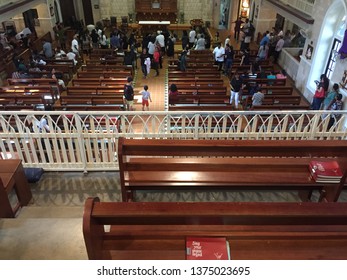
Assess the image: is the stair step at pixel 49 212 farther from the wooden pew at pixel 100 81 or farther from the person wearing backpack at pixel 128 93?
the wooden pew at pixel 100 81

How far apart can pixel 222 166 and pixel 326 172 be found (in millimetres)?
1225

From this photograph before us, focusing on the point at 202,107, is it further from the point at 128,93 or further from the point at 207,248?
the point at 207,248

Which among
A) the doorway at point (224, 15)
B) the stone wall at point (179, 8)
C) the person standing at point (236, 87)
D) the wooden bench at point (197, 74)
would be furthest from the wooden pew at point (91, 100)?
the doorway at point (224, 15)

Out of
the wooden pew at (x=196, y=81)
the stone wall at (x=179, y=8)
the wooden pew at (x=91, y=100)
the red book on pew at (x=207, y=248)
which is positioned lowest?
the wooden pew at (x=91, y=100)

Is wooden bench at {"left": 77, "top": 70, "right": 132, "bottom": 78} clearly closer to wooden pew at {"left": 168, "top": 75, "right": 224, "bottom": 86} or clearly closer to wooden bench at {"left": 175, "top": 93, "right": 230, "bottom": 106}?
wooden pew at {"left": 168, "top": 75, "right": 224, "bottom": 86}

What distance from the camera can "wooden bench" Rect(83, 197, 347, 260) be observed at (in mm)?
2064

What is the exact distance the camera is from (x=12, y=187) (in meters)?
3.77

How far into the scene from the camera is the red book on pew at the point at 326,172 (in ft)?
11.8

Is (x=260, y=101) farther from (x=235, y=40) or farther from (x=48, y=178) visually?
(x=235, y=40)

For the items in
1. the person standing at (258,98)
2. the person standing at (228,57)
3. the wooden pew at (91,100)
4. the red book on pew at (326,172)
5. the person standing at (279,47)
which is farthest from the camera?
the person standing at (279,47)

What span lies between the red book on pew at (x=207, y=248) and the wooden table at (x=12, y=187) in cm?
243

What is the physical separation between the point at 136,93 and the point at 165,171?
322 inches

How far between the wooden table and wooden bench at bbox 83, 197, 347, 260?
71.6 inches

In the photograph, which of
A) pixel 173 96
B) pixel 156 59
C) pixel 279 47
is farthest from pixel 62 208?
pixel 279 47
